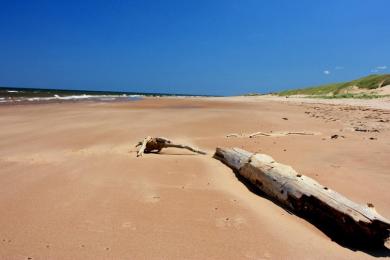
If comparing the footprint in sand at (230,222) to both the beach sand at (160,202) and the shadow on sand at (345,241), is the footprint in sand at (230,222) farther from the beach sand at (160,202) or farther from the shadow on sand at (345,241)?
the shadow on sand at (345,241)

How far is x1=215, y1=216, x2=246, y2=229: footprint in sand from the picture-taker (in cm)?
327

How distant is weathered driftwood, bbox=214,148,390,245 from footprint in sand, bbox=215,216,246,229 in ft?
2.09

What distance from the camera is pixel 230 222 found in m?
3.34

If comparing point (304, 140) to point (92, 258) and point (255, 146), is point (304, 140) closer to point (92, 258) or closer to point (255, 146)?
point (255, 146)

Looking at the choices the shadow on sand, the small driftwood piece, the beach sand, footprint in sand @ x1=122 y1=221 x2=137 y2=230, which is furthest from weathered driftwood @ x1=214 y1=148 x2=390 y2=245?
the small driftwood piece

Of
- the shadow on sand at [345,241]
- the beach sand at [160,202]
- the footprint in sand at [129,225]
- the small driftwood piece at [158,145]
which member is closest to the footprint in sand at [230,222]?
the beach sand at [160,202]

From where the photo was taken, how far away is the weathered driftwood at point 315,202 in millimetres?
2900

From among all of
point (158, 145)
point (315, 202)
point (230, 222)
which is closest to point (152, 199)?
point (230, 222)

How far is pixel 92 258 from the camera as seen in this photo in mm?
2641

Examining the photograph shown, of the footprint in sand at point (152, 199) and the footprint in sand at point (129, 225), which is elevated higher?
the footprint in sand at point (129, 225)

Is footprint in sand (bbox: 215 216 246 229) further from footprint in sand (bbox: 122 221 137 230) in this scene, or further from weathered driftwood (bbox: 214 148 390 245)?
footprint in sand (bbox: 122 221 137 230)

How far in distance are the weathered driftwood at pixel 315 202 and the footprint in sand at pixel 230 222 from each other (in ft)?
2.09

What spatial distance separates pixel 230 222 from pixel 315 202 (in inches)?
32.9

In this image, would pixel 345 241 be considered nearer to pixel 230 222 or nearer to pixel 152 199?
pixel 230 222
